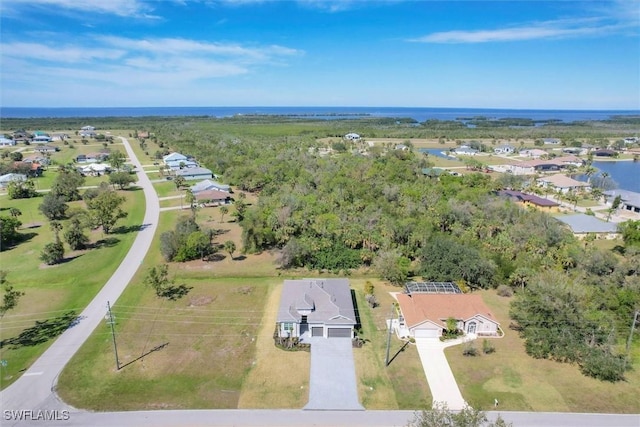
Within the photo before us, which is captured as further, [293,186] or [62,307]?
[293,186]

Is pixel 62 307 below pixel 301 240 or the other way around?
below

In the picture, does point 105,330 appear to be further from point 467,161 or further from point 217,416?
point 467,161

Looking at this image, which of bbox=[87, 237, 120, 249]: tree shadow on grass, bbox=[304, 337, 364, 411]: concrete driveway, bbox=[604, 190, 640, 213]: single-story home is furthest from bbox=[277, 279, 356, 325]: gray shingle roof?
bbox=[604, 190, 640, 213]: single-story home

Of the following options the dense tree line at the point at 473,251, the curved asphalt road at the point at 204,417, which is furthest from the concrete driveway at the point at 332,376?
the dense tree line at the point at 473,251

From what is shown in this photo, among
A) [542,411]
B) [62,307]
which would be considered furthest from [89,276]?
[542,411]

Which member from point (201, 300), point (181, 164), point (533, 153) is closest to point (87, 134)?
point (181, 164)

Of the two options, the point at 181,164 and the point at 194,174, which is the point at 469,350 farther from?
the point at 181,164

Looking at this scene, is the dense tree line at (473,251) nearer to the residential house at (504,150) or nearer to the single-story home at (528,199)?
the single-story home at (528,199)
